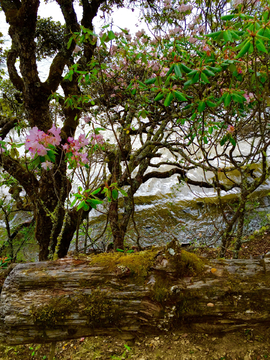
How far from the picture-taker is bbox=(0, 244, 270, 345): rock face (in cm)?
127

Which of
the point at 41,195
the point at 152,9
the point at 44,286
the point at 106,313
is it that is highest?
the point at 152,9

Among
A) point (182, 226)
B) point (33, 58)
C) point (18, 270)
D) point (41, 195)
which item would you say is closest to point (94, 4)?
point (33, 58)

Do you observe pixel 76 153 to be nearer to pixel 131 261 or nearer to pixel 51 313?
pixel 131 261

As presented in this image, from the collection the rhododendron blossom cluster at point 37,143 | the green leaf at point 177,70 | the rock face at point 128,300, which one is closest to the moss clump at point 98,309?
the rock face at point 128,300

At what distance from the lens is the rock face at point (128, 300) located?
1267mm

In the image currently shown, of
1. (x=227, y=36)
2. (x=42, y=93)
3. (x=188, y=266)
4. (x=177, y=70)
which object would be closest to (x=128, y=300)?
(x=188, y=266)

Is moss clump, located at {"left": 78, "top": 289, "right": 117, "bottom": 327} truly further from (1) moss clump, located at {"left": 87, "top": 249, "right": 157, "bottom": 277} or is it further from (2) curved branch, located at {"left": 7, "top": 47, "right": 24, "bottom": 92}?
(2) curved branch, located at {"left": 7, "top": 47, "right": 24, "bottom": 92}

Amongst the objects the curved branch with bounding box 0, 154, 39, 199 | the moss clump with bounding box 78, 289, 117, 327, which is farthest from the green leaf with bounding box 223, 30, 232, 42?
the curved branch with bounding box 0, 154, 39, 199

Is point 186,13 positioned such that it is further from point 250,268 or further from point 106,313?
point 106,313

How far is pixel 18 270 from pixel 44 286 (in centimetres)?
21

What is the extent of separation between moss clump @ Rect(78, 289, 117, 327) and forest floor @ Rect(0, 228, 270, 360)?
28cm

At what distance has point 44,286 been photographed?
52.9 inches

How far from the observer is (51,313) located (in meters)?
1.25

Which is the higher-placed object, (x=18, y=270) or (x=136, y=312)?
(x=18, y=270)
